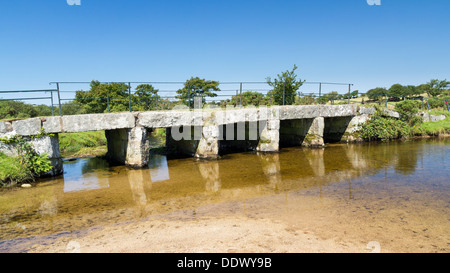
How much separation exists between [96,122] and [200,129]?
397 cm

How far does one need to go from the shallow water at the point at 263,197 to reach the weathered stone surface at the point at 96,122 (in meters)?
1.61

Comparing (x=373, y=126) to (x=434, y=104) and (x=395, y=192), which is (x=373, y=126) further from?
(x=434, y=104)

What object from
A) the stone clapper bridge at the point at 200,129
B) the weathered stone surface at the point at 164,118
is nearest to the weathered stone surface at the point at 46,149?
the stone clapper bridge at the point at 200,129

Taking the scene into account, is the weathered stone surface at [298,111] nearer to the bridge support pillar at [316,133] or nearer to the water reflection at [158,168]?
the bridge support pillar at [316,133]

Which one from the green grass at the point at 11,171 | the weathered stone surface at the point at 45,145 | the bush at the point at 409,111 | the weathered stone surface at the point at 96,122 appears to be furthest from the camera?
the bush at the point at 409,111

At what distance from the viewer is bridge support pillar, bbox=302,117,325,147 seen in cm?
1439

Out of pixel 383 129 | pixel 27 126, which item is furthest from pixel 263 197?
pixel 383 129

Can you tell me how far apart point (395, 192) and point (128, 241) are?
601 centimetres

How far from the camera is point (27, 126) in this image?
883 centimetres

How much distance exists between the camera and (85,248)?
4.36 m

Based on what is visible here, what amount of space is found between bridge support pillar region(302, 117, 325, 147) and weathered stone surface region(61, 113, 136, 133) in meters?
8.78

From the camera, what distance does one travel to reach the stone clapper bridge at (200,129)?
363 inches

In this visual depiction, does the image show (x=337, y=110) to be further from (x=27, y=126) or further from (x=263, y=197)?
(x=27, y=126)
